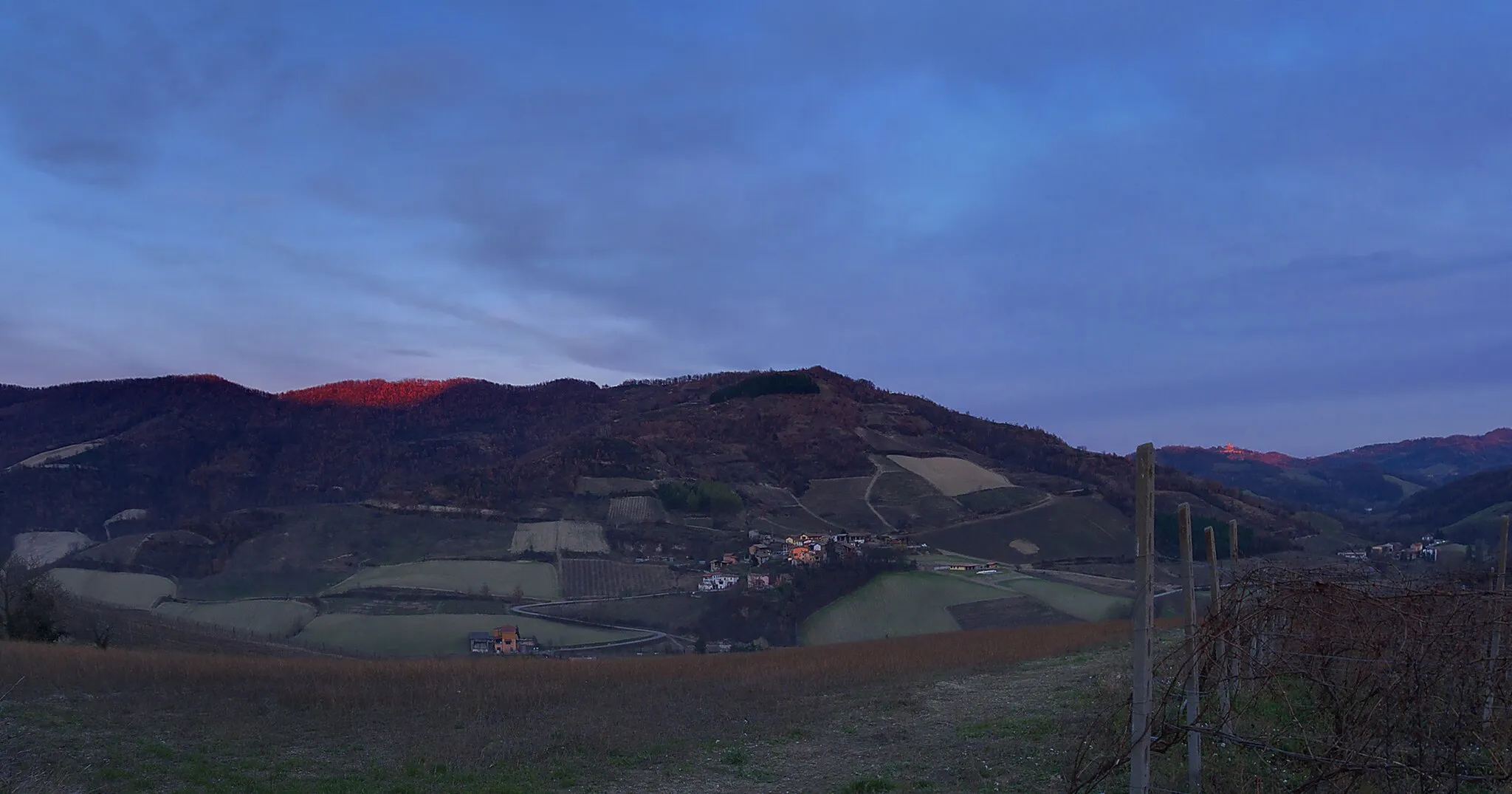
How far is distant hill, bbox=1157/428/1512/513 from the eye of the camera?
113 metres

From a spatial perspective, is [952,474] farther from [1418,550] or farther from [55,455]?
[55,455]

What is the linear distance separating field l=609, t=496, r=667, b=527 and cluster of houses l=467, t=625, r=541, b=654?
24.1 m

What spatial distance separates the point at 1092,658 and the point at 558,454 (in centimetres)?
6486

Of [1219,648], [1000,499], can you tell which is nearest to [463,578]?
[1000,499]

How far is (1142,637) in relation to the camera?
→ 5562mm

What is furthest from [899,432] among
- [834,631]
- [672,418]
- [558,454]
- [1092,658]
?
[1092,658]

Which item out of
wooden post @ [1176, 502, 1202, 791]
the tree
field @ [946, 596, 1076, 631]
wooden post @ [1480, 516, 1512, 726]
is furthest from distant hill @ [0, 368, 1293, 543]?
wooden post @ [1176, 502, 1202, 791]

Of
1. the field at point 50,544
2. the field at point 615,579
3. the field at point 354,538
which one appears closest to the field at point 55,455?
the field at point 50,544

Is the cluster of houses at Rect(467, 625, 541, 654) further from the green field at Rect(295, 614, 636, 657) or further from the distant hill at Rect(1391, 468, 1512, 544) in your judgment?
the distant hill at Rect(1391, 468, 1512, 544)

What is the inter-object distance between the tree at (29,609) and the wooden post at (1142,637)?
29931 mm

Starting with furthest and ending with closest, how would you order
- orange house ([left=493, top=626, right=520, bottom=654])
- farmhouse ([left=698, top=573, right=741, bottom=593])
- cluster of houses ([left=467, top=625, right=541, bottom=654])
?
farmhouse ([left=698, top=573, right=741, bottom=593]) < cluster of houses ([left=467, top=625, right=541, bottom=654]) < orange house ([left=493, top=626, right=520, bottom=654])

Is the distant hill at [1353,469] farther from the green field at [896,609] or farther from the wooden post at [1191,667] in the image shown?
the wooden post at [1191,667]

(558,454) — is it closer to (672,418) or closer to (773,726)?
(672,418)

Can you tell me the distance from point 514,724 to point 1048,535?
51.1 m
